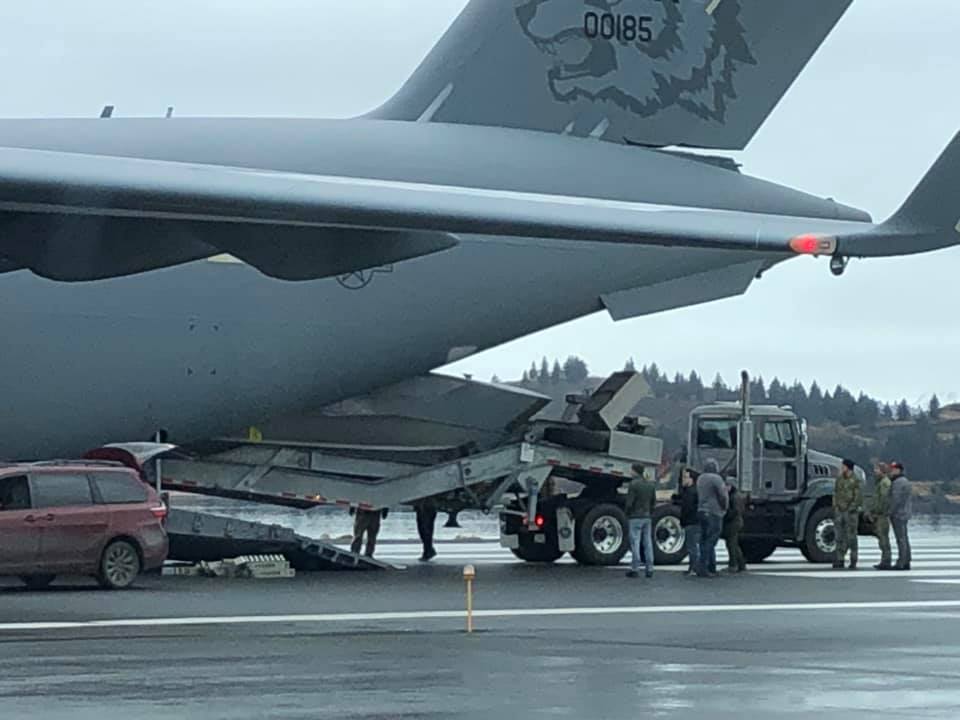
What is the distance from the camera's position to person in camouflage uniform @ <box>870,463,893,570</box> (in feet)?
93.0

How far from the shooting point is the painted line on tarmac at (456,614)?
61.2 ft

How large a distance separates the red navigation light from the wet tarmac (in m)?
2.84

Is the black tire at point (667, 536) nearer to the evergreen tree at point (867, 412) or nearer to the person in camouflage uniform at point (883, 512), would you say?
the person in camouflage uniform at point (883, 512)

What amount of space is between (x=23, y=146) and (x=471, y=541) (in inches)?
615

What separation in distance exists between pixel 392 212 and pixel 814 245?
9.77ft

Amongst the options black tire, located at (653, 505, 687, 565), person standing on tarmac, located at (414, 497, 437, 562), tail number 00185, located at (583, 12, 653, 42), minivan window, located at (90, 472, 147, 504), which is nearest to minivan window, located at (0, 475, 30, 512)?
minivan window, located at (90, 472, 147, 504)

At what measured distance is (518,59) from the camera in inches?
1078

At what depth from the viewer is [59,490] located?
75.5 ft

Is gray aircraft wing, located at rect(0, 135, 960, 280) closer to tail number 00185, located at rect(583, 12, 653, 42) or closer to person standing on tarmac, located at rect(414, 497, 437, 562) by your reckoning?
tail number 00185, located at rect(583, 12, 653, 42)

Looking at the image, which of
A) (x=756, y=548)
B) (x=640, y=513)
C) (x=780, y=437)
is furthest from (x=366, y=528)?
(x=780, y=437)

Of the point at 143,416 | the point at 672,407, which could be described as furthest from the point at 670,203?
the point at 672,407

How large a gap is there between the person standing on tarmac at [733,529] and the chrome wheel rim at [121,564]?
790 centimetres

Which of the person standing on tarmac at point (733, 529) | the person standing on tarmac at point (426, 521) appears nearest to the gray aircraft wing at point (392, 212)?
the person standing on tarmac at point (733, 529)

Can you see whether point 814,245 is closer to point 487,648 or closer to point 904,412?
point 487,648
